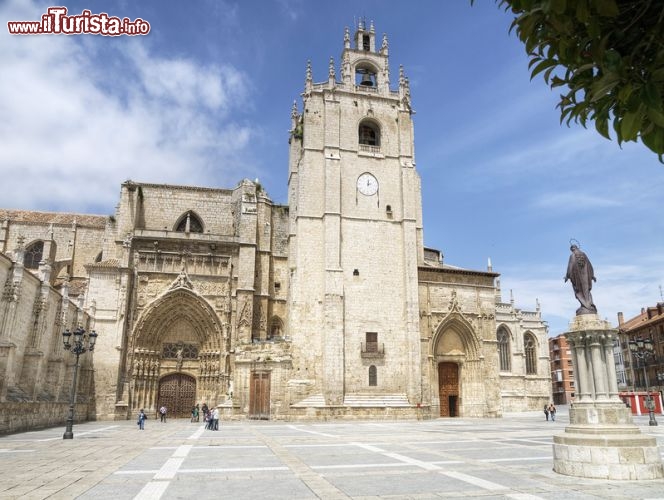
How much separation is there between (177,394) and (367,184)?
16.1m

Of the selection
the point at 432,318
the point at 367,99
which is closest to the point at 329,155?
the point at 367,99

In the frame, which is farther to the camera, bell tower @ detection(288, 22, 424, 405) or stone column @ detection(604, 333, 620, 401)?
bell tower @ detection(288, 22, 424, 405)

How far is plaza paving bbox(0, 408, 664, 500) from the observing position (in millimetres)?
6383

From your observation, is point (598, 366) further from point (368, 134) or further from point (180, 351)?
point (180, 351)

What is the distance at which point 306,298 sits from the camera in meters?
26.4

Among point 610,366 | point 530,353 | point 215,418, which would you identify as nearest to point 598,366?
point 610,366

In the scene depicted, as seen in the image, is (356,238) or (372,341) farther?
(356,238)

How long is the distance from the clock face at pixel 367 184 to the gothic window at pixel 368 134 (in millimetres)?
2505

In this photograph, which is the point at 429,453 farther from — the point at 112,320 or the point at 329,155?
the point at 112,320

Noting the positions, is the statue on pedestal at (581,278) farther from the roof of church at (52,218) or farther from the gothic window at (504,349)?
the roof of church at (52,218)

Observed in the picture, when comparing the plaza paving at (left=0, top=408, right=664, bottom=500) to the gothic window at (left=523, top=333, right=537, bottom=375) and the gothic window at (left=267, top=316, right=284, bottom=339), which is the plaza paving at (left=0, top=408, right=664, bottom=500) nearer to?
the gothic window at (left=267, top=316, right=284, bottom=339)

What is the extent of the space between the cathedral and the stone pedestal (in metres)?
17.3

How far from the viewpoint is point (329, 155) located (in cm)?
2808

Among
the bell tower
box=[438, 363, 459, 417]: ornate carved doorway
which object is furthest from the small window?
box=[438, 363, 459, 417]: ornate carved doorway
